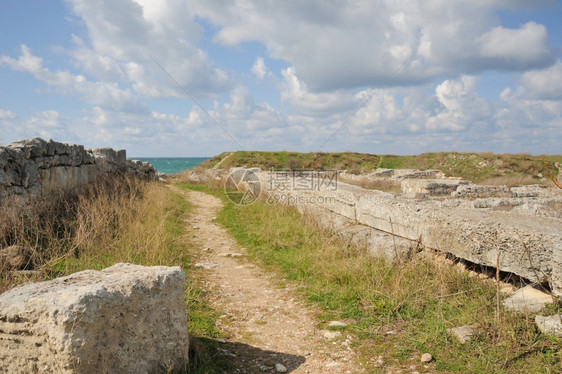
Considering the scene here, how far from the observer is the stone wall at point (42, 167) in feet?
21.0

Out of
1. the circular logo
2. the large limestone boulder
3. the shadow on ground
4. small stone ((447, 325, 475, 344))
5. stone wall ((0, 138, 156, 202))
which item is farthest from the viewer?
the circular logo

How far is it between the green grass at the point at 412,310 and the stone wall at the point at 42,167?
15.1 feet

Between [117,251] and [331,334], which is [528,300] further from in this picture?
[117,251]

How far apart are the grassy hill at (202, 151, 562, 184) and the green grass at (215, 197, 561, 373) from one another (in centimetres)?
1817

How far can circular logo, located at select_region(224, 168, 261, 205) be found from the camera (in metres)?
13.7

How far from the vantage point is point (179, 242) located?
7.61 metres

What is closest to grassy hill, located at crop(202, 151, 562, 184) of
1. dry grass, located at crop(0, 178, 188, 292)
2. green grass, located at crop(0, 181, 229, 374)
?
green grass, located at crop(0, 181, 229, 374)

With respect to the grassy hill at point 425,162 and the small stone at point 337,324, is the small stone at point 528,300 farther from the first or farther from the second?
the grassy hill at point 425,162

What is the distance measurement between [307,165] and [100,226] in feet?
82.4

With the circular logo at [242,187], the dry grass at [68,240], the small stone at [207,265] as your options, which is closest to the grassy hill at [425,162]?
the circular logo at [242,187]

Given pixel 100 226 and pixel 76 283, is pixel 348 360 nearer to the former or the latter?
pixel 76 283

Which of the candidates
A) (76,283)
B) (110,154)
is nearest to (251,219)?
(110,154)

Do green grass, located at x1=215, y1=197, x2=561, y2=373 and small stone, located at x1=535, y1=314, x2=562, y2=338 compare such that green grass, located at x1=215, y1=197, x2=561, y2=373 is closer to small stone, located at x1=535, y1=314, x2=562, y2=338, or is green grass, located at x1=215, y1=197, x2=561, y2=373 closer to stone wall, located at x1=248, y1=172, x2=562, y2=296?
small stone, located at x1=535, y1=314, x2=562, y2=338

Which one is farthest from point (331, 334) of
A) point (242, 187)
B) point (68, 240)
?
point (242, 187)
